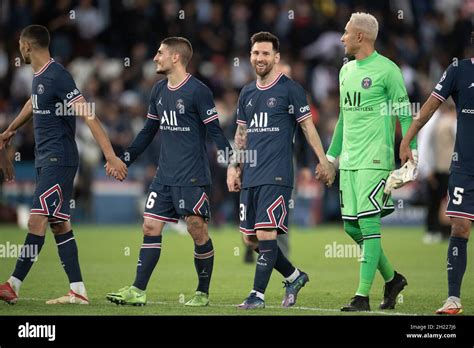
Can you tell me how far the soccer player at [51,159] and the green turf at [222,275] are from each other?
334mm

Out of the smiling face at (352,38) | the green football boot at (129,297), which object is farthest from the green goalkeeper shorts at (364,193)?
the green football boot at (129,297)

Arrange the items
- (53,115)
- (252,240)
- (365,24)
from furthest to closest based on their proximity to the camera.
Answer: (53,115) → (252,240) → (365,24)

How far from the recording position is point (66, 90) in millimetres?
11680

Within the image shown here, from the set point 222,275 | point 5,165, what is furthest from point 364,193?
point 222,275

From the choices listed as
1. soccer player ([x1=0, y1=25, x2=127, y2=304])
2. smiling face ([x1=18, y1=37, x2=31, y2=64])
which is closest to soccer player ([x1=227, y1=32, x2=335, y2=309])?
soccer player ([x1=0, y1=25, x2=127, y2=304])

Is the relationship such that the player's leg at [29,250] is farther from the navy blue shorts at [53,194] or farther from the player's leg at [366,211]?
the player's leg at [366,211]

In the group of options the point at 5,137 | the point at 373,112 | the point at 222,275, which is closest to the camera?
the point at 373,112

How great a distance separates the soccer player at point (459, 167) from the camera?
10.7m

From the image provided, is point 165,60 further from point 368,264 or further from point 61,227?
point 368,264

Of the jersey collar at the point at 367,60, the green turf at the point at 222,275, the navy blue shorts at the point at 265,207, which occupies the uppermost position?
the jersey collar at the point at 367,60

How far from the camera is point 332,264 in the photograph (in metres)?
17.2

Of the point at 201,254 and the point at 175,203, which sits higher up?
the point at 175,203

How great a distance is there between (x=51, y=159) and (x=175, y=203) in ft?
4.43
